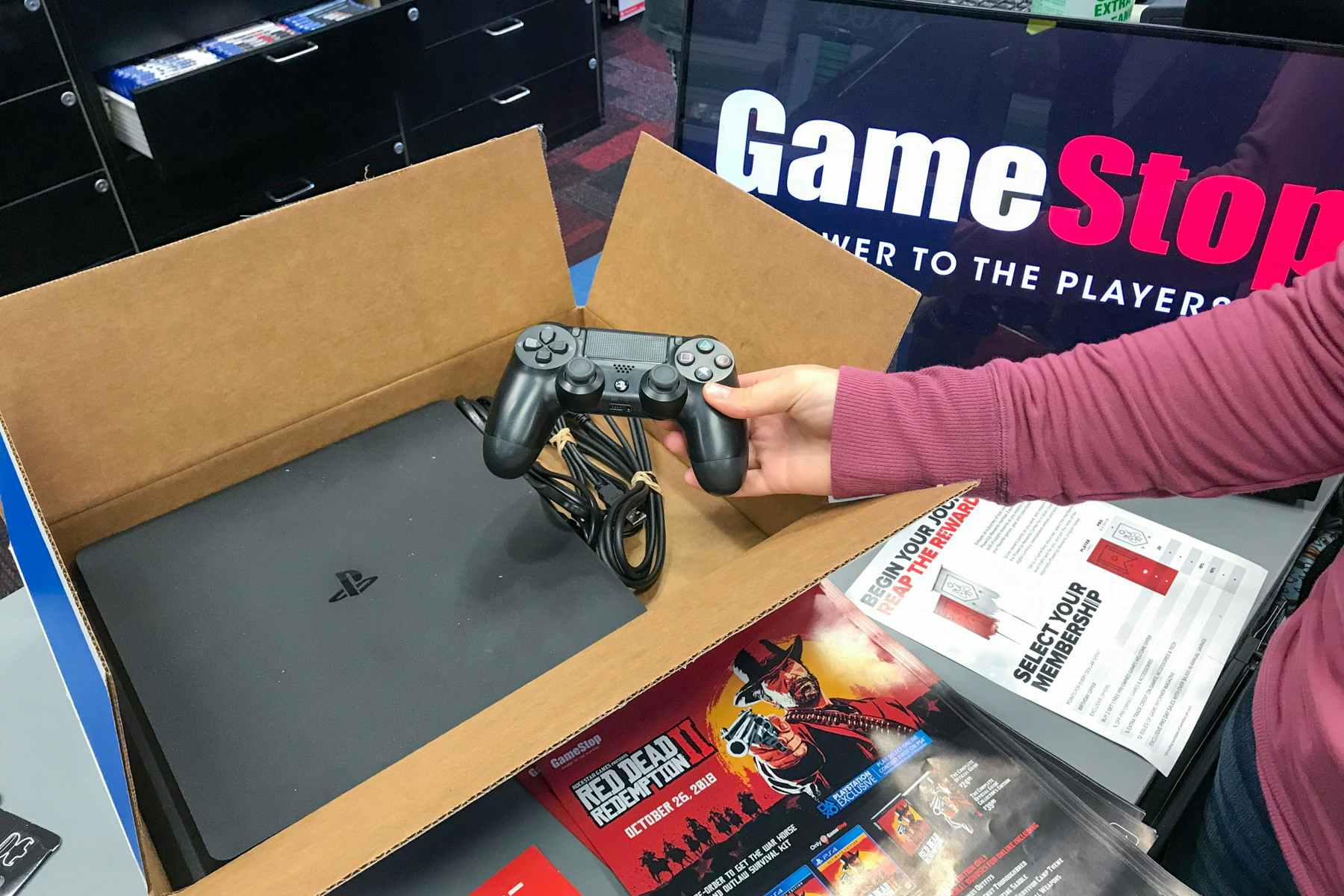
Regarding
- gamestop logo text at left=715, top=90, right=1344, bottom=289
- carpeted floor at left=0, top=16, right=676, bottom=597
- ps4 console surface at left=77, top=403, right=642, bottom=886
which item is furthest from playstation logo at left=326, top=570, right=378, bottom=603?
carpeted floor at left=0, top=16, right=676, bottom=597

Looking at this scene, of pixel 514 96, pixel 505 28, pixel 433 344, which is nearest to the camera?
pixel 433 344

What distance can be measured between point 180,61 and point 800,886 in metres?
1.77

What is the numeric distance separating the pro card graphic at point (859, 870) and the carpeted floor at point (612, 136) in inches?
59.1

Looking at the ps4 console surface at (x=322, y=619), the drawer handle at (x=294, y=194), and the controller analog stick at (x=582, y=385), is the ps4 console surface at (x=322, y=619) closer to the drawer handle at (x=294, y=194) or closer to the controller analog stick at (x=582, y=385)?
the controller analog stick at (x=582, y=385)

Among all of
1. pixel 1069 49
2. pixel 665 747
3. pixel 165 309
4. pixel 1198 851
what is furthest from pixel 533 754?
pixel 1069 49

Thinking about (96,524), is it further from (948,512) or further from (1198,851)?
(1198,851)

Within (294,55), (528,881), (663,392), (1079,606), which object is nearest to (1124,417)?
(1079,606)

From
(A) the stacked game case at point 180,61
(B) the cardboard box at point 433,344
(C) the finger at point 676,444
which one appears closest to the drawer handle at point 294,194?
(A) the stacked game case at point 180,61

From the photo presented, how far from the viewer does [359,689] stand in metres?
0.63

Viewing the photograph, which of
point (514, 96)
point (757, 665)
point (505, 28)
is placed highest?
point (757, 665)

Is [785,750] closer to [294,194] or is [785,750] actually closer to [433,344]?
[433,344]

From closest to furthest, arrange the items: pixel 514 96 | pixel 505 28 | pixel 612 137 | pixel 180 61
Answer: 1. pixel 180 61
2. pixel 505 28
3. pixel 514 96
4. pixel 612 137

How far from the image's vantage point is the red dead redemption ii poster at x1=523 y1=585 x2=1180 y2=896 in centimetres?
60

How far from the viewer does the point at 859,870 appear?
601 mm
